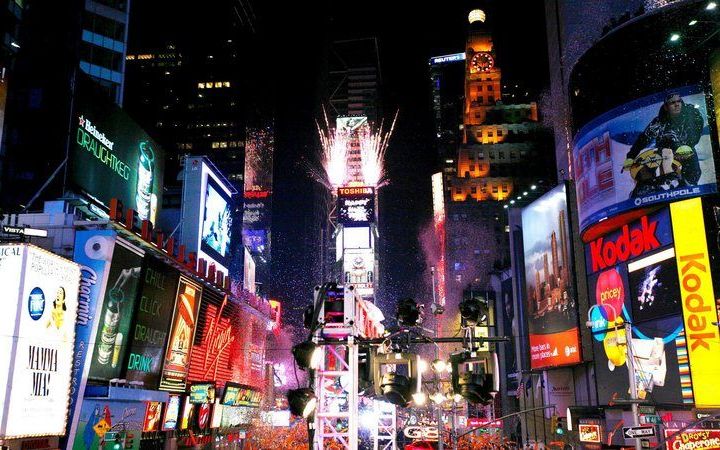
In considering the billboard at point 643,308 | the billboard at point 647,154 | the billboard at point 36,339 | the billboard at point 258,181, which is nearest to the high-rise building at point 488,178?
the billboard at point 258,181

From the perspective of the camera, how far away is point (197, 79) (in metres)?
126

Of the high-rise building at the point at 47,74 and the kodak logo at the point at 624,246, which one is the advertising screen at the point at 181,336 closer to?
the high-rise building at the point at 47,74

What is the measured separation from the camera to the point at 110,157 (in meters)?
25.2

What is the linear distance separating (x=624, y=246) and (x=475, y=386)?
19663mm

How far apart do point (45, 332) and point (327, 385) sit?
23.3ft

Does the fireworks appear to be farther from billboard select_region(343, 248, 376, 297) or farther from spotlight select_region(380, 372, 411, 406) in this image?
spotlight select_region(380, 372, 411, 406)

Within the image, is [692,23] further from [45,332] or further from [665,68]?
[45,332]

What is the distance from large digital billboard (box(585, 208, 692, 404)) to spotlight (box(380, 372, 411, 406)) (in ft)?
44.3

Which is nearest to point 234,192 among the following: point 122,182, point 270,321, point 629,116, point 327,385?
point 270,321

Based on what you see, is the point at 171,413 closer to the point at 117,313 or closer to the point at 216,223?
the point at 117,313

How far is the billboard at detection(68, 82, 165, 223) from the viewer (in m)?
22.7

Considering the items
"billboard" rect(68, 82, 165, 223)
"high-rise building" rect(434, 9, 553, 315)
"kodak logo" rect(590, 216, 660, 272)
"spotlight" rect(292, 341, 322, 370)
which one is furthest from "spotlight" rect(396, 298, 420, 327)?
"high-rise building" rect(434, 9, 553, 315)

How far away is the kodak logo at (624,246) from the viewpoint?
26.8 m

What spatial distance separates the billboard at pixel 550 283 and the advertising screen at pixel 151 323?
20.7 m
